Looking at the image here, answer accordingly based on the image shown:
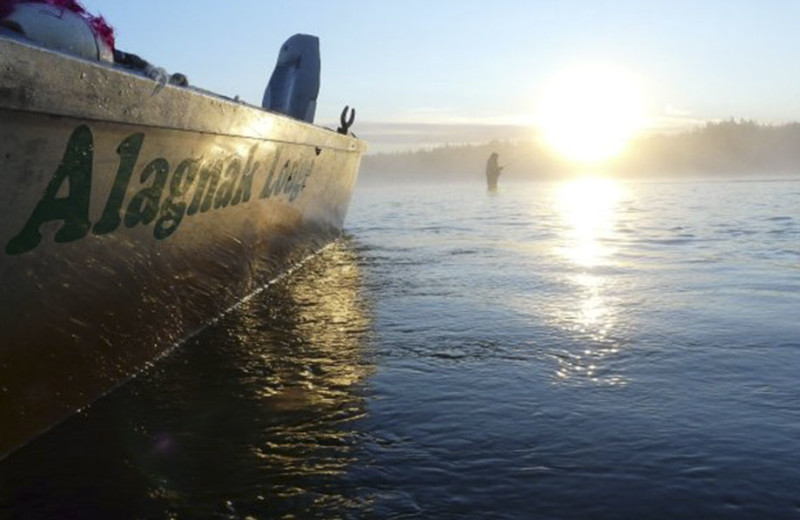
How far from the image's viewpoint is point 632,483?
6.81 ft

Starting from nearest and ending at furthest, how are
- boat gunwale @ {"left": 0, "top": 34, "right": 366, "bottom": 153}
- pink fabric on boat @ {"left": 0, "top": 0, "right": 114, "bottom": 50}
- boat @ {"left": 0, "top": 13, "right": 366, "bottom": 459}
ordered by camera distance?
1. boat gunwale @ {"left": 0, "top": 34, "right": 366, "bottom": 153}
2. boat @ {"left": 0, "top": 13, "right": 366, "bottom": 459}
3. pink fabric on boat @ {"left": 0, "top": 0, "right": 114, "bottom": 50}

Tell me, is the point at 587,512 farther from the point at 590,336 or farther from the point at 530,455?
the point at 590,336

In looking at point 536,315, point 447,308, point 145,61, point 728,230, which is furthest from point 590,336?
point 728,230

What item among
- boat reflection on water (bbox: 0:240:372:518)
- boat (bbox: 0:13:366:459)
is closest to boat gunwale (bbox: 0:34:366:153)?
boat (bbox: 0:13:366:459)

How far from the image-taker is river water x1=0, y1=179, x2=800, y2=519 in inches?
78.5

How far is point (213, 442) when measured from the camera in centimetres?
240

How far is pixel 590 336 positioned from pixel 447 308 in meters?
1.12

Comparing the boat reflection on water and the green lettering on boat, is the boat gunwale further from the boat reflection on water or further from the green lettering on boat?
the boat reflection on water

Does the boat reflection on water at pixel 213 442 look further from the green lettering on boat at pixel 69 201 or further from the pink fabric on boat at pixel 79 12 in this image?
the pink fabric on boat at pixel 79 12

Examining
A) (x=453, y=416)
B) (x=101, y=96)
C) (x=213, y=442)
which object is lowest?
(x=213, y=442)

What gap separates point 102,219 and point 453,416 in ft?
4.62

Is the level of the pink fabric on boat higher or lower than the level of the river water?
higher

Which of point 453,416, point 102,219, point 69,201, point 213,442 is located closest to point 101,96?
point 69,201

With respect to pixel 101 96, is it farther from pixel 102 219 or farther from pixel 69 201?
pixel 102 219
